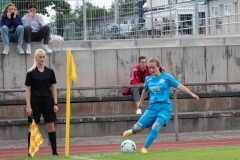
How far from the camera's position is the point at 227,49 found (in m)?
18.0

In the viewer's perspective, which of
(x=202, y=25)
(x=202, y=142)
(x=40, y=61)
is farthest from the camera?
(x=202, y=25)

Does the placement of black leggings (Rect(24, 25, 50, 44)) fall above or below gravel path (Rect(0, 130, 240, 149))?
Result: above

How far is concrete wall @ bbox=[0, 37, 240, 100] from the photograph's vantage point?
17016mm

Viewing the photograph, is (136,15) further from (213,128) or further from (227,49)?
(213,128)

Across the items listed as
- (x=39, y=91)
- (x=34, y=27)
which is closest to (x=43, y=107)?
(x=39, y=91)

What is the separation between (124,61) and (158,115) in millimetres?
6781

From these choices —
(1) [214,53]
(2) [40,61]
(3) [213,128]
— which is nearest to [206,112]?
(3) [213,128]

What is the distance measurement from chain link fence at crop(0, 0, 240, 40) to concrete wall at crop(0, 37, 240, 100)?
51 cm

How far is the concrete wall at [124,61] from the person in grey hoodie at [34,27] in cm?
32

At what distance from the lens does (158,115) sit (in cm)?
1092

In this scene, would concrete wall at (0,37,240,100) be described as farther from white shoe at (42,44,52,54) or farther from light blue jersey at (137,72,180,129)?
light blue jersey at (137,72,180,129)

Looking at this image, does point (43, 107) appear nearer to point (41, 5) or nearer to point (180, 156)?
point (180, 156)

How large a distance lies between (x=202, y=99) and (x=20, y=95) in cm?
513

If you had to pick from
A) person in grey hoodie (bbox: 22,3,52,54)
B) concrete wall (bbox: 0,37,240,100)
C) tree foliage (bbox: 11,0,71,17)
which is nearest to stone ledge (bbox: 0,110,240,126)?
concrete wall (bbox: 0,37,240,100)
